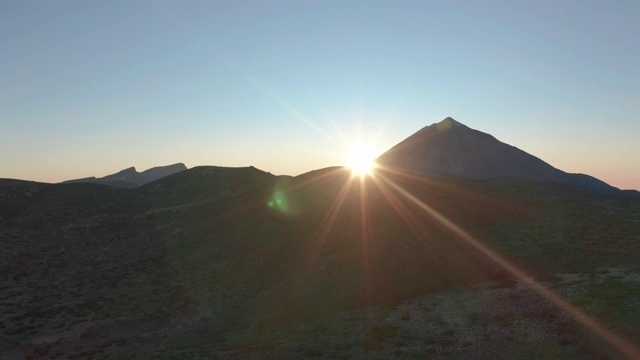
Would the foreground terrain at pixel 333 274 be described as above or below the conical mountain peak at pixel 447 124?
below

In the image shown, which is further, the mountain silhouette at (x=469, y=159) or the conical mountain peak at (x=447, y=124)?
the conical mountain peak at (x=447, y=124)

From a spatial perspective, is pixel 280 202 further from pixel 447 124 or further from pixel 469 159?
pixel 447 124

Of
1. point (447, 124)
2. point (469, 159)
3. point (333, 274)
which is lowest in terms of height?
point (333, 274)

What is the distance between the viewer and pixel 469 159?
158625 millimetres

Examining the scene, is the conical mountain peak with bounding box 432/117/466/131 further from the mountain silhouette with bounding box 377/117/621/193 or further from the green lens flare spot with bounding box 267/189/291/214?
the green lens flare spot with bounding box 267/189/291/214

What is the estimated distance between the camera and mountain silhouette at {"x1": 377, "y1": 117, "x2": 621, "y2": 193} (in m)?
152

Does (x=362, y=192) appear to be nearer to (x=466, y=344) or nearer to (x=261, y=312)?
(x=261, y=312)

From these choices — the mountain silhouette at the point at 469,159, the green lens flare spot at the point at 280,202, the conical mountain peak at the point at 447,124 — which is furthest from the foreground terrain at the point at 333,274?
the conical mountain peak at the point at 447,124

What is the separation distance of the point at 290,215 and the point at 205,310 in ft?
90.2

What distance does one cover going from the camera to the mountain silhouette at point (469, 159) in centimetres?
15175

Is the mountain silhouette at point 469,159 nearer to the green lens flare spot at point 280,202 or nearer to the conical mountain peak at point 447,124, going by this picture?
the conical mountain peak at point 447,124

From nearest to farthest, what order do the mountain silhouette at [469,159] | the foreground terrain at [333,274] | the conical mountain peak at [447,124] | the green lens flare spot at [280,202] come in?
the foreground terrain at [333,274]
the green lens flare spot at [280,202]
the mountain silhouette at [469,159]
the conical mountain peak at [447,124]

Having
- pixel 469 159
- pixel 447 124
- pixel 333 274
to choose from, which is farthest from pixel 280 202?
pixel 447 124

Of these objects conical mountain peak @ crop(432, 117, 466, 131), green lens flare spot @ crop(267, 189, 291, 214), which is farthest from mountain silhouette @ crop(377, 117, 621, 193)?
green lens flare spot @ crop(267, 189, 291, 214)
